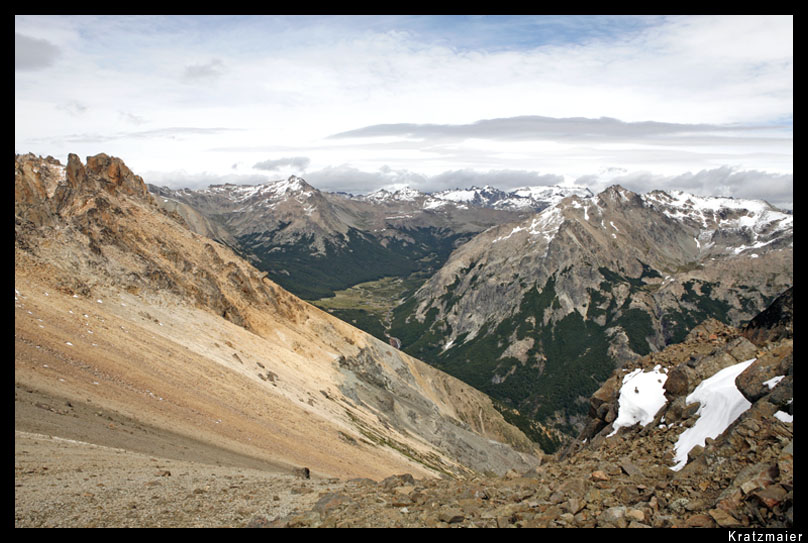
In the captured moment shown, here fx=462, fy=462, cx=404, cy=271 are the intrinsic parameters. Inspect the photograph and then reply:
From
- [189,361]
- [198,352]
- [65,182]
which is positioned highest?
[65,182]

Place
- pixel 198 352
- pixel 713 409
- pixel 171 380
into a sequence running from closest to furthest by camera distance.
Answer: pixel 713 409, pixel 171 380, pixel 198 352

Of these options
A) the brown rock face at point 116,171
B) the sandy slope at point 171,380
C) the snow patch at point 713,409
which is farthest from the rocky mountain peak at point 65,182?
the snow patch at point 713,409

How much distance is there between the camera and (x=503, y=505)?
55.9 feet

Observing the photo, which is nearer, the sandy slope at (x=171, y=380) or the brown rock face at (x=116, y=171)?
the sandy slope at (x=171, y=380)

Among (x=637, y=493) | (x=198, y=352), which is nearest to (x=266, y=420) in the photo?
(x=198, y=352)

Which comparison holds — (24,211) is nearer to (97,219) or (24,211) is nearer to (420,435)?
(97,219)

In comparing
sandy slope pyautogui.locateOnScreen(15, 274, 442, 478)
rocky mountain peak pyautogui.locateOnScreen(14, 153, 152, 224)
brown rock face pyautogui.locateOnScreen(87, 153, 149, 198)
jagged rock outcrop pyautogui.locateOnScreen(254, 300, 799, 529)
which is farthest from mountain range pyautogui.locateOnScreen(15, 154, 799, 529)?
brown rock face pyautogui.locateOnScreen(87, 153, 149, 198)

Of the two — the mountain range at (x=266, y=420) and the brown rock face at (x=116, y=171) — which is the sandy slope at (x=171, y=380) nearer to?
the mountain range at (x=266, y=420)

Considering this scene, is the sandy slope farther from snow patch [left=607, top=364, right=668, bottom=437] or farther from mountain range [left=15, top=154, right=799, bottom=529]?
snow patch [left=607, top=364, right=668, bottom=437]

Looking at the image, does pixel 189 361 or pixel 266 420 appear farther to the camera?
pixel 189 361

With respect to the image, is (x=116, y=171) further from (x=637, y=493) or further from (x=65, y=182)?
(x=637, y=493)

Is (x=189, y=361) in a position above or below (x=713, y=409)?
below

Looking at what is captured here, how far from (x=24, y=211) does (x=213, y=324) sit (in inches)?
1081

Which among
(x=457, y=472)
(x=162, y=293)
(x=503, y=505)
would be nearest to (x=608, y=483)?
(x=503, y=505)
